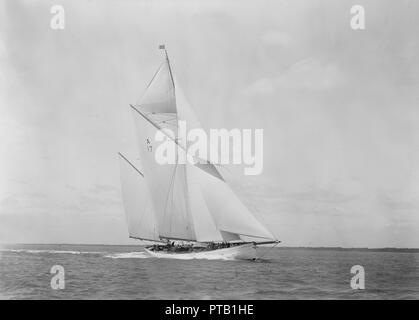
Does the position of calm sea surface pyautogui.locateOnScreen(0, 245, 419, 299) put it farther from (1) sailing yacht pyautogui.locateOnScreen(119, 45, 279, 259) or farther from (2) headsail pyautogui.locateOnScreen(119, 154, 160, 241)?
(2) headsail pyautogui.locateOnScreen(119, 154, 160, 241)

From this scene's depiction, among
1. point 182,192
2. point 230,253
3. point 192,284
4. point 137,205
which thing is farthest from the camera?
point 137,205

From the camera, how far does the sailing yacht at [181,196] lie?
34.8 m

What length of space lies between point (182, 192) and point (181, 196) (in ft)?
1.23

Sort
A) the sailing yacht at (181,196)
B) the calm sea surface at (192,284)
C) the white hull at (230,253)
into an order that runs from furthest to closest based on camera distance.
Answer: the white hull at (230,253) < the sailing yacht at (181,196) < the calm sea surface at (192,284)

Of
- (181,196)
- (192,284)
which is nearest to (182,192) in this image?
(181,196)

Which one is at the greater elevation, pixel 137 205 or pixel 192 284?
pixel 137 205

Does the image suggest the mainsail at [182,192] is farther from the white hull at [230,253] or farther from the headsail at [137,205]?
the headsail at [137,205]

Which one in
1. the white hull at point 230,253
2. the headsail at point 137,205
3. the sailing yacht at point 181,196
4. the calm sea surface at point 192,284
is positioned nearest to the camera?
the calm sea surface at point 192,284

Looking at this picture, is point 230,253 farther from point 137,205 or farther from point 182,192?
point 137,205

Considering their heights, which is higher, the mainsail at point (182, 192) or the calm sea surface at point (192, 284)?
the mainsail at point (182, 192)

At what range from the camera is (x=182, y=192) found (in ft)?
121

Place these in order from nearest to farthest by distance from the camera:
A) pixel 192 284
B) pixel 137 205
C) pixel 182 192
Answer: pixel 192 284 → pixel 182 192 → pixel 137 205

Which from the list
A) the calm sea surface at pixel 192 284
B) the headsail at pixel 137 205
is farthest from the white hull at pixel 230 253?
the headsail at pixel 137 205

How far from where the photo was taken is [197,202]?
36281 mm
